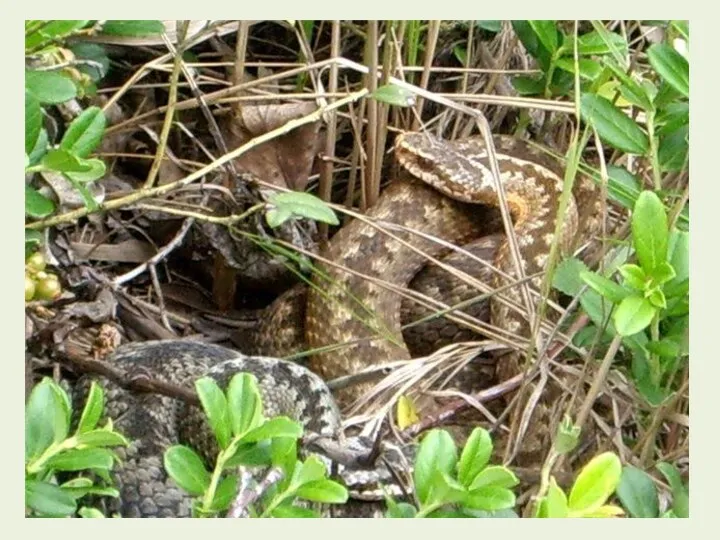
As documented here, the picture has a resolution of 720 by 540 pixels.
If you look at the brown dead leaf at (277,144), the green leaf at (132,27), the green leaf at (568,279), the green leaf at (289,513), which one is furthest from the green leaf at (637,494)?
the brown dead leaf at (277,144)

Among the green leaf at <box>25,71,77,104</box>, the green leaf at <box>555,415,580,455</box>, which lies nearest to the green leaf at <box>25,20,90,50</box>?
the green leaf at <box>25,71,77,104</box>

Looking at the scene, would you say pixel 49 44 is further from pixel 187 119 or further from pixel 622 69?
pixel 622 69

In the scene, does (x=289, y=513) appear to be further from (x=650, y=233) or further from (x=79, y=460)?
(x=650, y=233)

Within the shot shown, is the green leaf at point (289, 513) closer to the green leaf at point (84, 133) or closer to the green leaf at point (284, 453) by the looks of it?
the green leaf at point (284, 453)

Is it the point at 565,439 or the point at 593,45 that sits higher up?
the point at 593,45

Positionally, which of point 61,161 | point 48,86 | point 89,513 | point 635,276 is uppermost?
point 48,86

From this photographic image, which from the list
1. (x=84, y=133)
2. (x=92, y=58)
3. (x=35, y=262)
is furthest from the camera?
(x=92, y=58)

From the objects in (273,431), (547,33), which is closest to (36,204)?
(273,431)
